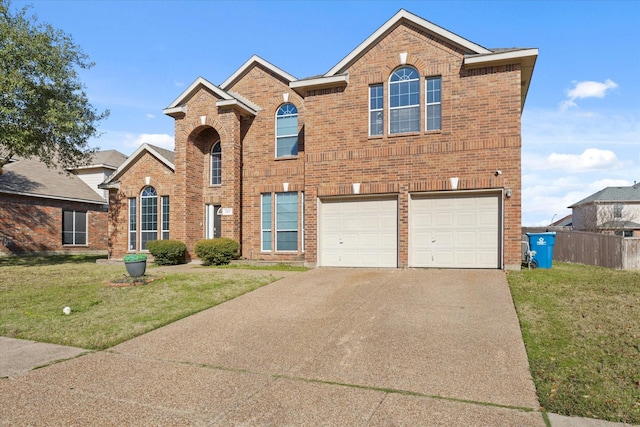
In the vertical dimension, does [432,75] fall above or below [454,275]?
above

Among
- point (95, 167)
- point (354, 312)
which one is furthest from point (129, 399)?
point (95, 167)

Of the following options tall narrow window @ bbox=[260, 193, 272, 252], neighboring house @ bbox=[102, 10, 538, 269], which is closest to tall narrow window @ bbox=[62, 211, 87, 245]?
neighboring house @ bbox=[102, 10, 538, 269]

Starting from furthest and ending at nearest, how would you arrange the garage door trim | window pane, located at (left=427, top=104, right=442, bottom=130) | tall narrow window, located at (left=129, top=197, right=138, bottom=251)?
tall narrow window, located at (left=129, top=197, right=138, bottom=251), window pane, located at (left=427, top=104, right=442, bottom=130), the garage door trim

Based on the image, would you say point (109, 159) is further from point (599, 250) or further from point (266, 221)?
point (599, 250)

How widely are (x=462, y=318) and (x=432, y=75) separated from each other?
27.8 feet

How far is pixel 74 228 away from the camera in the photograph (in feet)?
88.5

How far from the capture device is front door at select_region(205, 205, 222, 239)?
18.5 metres

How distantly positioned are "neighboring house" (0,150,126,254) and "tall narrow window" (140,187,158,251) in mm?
5422

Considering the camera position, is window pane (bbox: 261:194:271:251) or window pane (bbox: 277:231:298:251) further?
window pane (bbox: 261:194:271:251)

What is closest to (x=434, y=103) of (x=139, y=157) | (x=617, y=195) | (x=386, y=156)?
(x=386, y=156)

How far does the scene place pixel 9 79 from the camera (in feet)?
49.0

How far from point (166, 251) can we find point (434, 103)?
37.6 ft

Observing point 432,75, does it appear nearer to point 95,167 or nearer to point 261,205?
point 261,205

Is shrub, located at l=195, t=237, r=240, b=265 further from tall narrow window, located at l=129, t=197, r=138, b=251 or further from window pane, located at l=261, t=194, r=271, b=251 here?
tall narrow window, located at l=129, t=197, r=138, b=251
